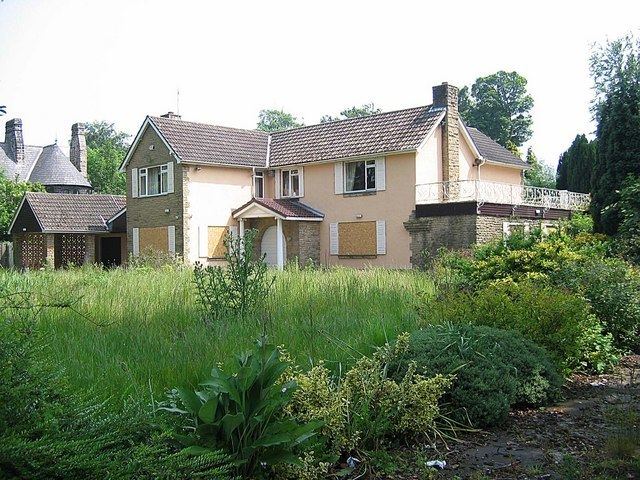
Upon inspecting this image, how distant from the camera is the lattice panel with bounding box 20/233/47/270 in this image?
36719 millimetres

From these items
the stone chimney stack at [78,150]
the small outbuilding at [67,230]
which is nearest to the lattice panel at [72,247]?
the small outbuilding at [67,230]

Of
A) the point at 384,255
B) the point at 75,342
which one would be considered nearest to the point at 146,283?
the point at 75,342

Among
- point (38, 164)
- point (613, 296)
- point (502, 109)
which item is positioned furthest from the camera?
point (502, 109)

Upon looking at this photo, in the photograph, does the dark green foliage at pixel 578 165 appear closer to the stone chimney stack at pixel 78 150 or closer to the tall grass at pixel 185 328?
the tall grass at pixel 185 328

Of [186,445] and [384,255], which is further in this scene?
[384,255]

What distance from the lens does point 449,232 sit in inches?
1065

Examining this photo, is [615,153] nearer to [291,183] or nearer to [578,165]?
[291,183]

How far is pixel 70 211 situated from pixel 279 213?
13.6 m

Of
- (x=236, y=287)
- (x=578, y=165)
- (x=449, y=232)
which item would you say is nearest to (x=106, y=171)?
(x=578, y=165)

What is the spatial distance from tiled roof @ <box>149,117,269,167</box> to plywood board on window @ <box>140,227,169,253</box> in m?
3.88

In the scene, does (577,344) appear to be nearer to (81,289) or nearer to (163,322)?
(163,322)

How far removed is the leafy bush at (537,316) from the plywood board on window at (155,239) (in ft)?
82.8

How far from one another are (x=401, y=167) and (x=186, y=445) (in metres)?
25.6

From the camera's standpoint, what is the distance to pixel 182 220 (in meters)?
31.4
